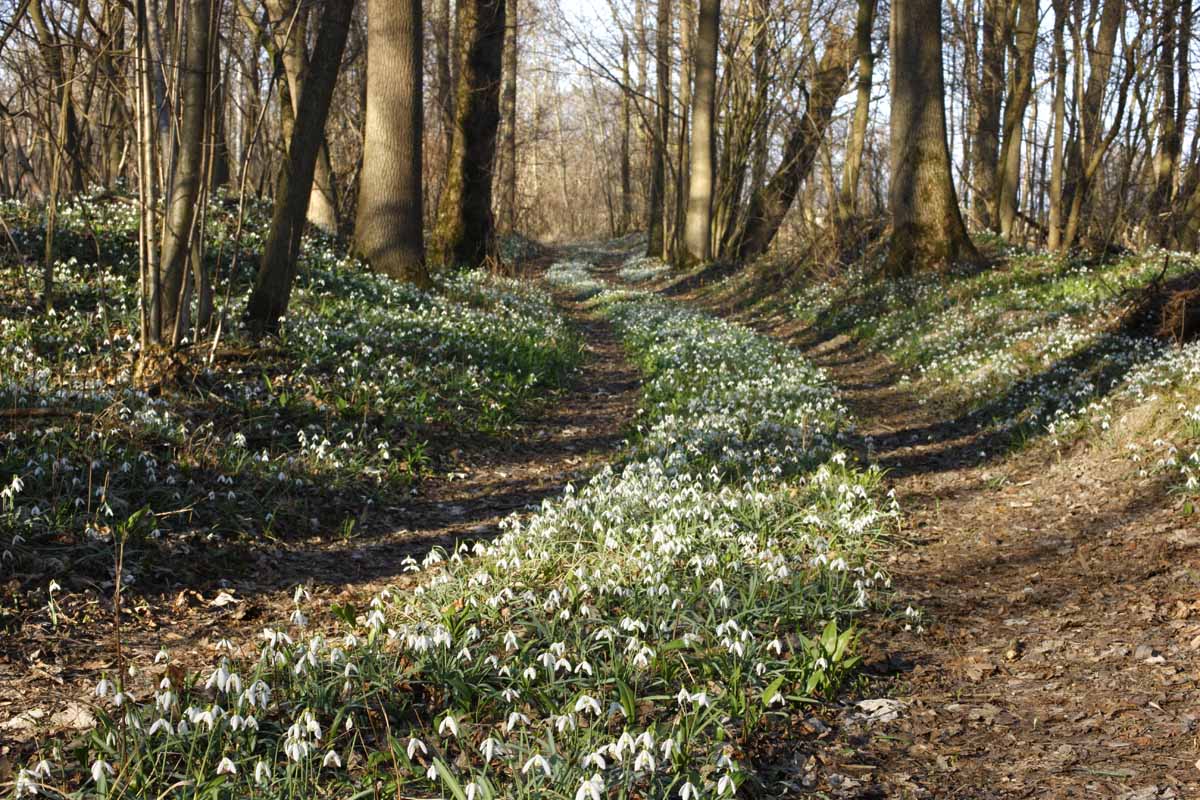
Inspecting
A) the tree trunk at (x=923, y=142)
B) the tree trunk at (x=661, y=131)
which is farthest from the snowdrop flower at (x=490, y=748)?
the tree trunk at (x=661, y=131)

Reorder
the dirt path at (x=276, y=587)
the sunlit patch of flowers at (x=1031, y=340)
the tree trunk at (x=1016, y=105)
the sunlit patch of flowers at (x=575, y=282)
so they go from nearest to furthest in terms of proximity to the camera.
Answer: the dirt path at (x=276, y=587), the sunlit patch of flowers at (x=1031, y=340), the tree trunk at (x=1016, y=105), the sunlit patch of flowers at (x=575, y=282)

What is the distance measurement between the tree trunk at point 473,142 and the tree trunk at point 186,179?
11.1 m

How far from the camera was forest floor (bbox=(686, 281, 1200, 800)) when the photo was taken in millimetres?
3363

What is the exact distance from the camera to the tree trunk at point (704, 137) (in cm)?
2592

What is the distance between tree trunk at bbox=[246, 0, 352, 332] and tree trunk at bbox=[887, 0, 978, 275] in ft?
32.0

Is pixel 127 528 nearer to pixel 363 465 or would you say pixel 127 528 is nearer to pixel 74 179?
pixel 363 465

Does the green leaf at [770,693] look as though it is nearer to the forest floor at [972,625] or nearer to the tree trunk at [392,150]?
the forest floor at [972,625]

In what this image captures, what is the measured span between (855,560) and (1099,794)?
2393mm

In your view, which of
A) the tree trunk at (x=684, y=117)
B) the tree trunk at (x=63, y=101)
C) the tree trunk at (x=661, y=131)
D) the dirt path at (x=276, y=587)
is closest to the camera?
the dirt path at (x=276, y=587)

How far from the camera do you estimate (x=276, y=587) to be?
556 cm

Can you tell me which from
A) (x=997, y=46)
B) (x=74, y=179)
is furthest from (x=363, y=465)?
(x=997, y=46)

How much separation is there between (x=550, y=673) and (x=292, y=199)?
7.26 metres

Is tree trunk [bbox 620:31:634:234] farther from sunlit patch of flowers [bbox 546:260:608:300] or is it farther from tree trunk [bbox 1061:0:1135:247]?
tree trunk [bbox 1061:0:1135:247]

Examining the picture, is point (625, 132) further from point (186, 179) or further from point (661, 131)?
point (186, 179)
